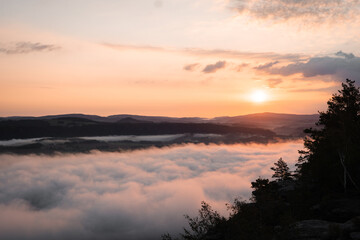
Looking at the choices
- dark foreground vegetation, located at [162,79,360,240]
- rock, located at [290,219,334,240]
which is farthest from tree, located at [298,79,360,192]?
rock, located at [290,219,334,240]

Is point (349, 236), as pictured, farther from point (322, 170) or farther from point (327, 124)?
point (327, 124)

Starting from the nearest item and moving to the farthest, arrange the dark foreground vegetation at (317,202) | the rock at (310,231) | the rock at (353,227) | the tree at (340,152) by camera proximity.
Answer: the rock at (353,227), the rock at (310,231), the dark foreground vegetation at (317,202), the tree at (340,152)

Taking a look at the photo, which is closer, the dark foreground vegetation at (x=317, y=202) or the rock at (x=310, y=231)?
the rock at (x=310, y=231)

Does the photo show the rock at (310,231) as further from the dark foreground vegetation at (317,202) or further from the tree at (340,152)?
the tree at (340,152)

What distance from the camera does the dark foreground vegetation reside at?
35.3 meters

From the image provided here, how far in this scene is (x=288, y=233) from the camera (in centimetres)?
3281

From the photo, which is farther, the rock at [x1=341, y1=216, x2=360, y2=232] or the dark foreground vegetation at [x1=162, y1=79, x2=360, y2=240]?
the dark foreground vegetation at [x1=162, y1=79, x2=360, y2=240]

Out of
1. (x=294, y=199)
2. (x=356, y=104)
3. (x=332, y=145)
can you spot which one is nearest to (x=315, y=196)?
(x=294, y=199)

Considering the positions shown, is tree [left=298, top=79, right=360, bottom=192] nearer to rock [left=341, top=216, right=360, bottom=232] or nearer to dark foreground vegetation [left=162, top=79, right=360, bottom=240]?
dark foreground vegetation [left=162, top=79, right=360, bottom=240]

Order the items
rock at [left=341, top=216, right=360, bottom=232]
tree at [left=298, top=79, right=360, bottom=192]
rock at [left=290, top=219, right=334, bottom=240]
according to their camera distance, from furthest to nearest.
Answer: tree at [left=298, top=79, right=360, bottom=192] < rock at [left=290, top=219, right=334, bottom=240] < rock at [left=341, top=216, right=360, bottom=232]

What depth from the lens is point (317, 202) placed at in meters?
53.3

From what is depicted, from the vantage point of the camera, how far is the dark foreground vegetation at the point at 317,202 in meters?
35.3

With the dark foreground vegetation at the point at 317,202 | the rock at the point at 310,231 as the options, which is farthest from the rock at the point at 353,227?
the rock at the point at 310,231

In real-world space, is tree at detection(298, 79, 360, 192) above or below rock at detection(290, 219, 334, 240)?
above
